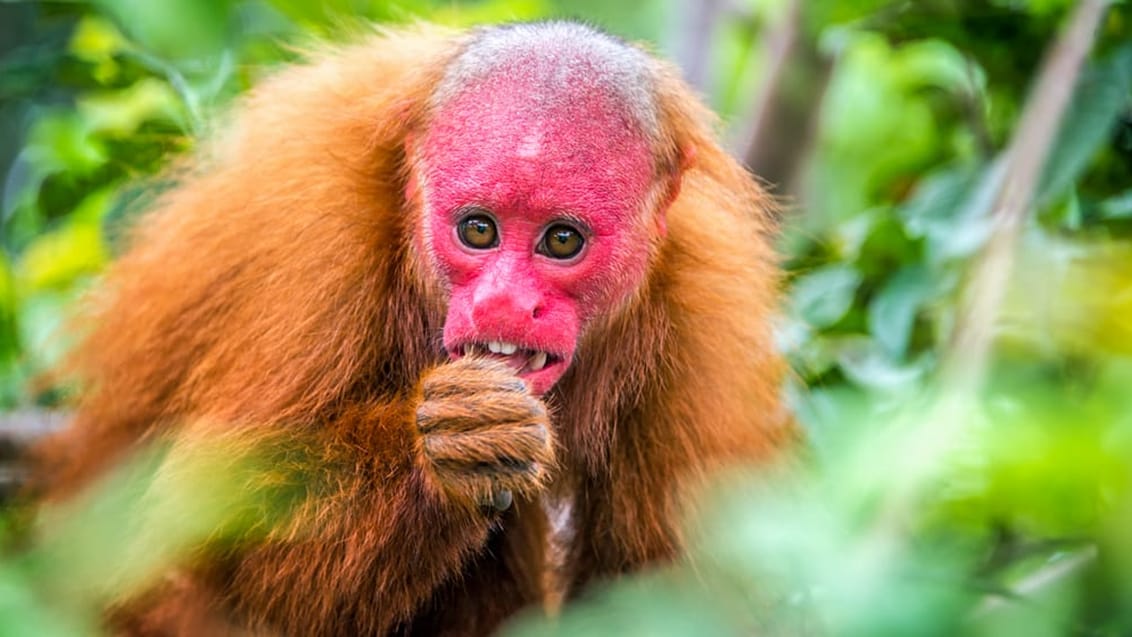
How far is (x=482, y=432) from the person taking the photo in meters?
3.40

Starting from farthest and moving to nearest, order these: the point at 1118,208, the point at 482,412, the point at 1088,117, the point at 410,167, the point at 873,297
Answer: the point at 873,297, the point at 1118,208, the point at 1088,117, the point at 410,167, the point at 482,412

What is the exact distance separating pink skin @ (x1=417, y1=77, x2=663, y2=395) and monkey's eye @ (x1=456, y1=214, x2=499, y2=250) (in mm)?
22

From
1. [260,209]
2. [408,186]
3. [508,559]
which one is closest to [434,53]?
[408,186]

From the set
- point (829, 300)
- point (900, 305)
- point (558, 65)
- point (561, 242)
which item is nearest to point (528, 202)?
point (561, 242)

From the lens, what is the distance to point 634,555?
163 inches

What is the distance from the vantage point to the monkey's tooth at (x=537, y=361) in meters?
3.56

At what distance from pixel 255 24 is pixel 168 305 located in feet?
9.92

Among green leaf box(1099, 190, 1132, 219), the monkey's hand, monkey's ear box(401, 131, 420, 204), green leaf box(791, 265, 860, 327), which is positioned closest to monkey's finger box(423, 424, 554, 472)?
the monkey's hand

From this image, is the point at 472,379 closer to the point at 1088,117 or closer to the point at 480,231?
the point at 480,231

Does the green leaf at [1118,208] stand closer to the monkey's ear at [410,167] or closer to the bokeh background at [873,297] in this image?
the bokeh background at [873,297]

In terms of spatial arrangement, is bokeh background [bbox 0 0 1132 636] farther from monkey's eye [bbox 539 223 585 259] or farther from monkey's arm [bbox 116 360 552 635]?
monkey's eye [bbox 539 223 585 259]

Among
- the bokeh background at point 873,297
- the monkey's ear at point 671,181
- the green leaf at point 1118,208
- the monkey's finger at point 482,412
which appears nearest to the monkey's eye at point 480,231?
the monkey's finger at point 482,412

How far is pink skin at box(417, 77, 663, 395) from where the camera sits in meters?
3.43

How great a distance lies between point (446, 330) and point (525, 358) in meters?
0.22
